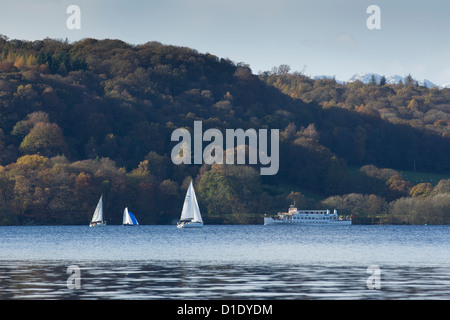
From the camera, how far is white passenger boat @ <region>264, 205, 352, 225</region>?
183600 mm

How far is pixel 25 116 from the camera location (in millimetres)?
183000

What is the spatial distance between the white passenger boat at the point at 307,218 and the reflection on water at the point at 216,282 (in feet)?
414

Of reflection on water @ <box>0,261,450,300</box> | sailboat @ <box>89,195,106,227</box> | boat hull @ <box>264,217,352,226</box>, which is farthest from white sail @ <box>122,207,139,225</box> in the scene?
reflection on water @ <box>0,261,450,300</box>

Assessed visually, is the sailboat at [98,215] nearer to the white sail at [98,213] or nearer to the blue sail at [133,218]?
the white sail at [98,213]

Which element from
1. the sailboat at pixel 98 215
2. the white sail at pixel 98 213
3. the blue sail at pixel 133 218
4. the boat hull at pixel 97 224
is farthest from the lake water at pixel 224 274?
the blue sail at pixel 133 218

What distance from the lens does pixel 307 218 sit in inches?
7613

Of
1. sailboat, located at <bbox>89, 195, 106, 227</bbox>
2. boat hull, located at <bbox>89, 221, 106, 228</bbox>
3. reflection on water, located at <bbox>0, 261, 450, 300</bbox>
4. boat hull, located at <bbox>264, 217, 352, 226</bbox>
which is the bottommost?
boat hull, located at <bbox>264, 217, 352, 226</bbox>

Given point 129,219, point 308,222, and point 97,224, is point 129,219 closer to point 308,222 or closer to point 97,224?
point 97,224

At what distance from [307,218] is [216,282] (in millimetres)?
151250

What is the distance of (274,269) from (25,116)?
5457 inches

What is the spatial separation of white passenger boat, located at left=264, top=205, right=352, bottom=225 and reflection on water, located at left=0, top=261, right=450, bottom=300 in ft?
414

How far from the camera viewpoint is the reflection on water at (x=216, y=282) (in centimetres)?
3756

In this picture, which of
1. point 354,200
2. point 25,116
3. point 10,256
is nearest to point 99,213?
point 25,116

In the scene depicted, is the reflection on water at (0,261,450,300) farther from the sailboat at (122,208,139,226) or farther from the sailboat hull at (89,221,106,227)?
the sailboat at (122,208,139,226)
